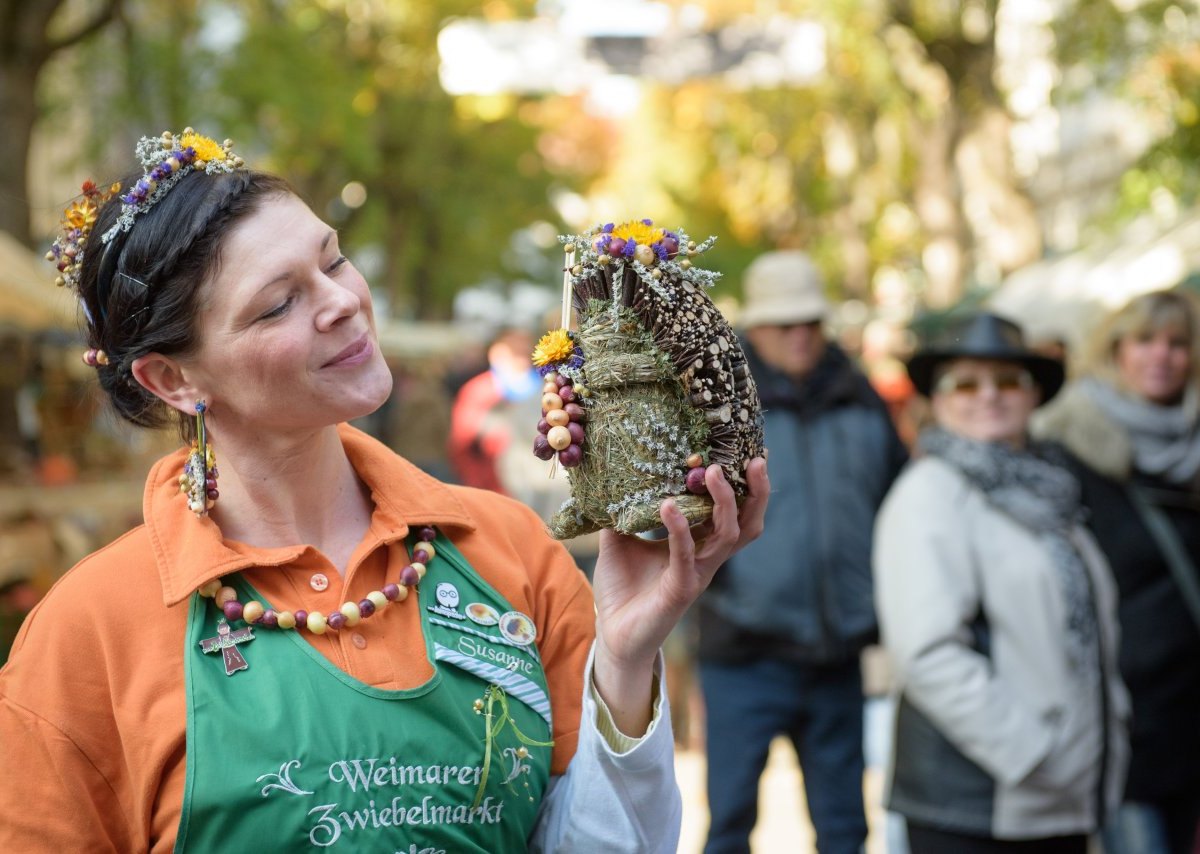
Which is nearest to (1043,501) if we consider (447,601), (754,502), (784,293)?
(784,293)

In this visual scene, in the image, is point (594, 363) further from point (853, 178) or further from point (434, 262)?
point (434, 262)

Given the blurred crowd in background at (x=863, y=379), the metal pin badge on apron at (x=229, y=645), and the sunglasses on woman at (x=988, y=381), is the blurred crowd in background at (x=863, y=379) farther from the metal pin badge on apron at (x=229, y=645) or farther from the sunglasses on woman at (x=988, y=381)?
the metal pin badge on apron at (x=229, y=645)

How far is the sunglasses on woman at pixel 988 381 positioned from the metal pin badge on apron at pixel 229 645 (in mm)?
3034

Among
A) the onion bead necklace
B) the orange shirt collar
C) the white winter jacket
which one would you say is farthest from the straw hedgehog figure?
the white winter jacket

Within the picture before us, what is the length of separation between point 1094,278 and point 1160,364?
6.38 meters

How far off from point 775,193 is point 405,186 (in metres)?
8.83

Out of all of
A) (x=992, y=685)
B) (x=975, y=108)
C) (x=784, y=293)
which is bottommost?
(x=992, y=685)

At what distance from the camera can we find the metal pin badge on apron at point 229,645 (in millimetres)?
2072

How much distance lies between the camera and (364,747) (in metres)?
2.04

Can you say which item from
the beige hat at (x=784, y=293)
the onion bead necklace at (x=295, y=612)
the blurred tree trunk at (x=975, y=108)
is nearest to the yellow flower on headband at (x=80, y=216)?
the onion bead necklace at (x=295, y=612)

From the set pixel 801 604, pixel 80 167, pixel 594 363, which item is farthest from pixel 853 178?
pixel 594 363

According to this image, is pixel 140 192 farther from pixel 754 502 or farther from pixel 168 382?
pixel 754 502

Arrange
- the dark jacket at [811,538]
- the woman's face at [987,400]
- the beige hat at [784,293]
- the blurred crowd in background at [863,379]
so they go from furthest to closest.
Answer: the beige hat at [784,293]
the dark jacket at [811,538]
the woman's face at [987,400]
the blurred crowd in background at [863,379]

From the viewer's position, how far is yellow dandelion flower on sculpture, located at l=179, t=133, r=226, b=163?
2.25m
